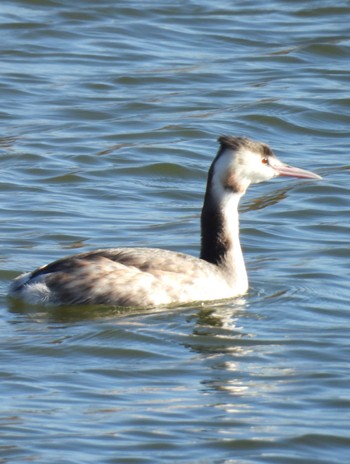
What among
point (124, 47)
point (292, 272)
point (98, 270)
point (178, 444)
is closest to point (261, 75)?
point (124, 47)

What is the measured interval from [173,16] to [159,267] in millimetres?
12231

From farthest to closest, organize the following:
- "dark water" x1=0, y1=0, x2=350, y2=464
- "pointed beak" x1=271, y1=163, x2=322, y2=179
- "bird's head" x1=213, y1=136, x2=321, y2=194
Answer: "pointed beak" x1=271, y1=163, x2=322, y2=179 < "bird's head" x1=213, y1=136, x2=321, y2=194 < "dark water" x1=0, y1=0, x2=350, y2=464

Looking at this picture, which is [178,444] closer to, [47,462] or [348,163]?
[47,462]

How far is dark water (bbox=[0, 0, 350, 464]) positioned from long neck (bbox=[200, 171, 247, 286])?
35 centimetres

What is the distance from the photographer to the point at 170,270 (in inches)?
451

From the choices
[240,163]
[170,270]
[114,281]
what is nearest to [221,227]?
[240,163]

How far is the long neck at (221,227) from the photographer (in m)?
11.9

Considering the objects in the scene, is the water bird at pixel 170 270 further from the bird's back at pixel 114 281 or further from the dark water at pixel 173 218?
the dark water at pixel 173 218

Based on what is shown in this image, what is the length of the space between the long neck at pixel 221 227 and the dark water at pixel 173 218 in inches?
13.8

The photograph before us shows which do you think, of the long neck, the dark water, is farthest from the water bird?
the dark water

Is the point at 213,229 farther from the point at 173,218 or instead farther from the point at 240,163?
the point at 173,218

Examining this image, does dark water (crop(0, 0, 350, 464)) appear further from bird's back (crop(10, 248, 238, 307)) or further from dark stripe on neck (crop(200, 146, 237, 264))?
dark stripe on neck (crop(200, 146, 237, 264))

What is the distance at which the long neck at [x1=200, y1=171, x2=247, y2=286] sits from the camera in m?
11.9

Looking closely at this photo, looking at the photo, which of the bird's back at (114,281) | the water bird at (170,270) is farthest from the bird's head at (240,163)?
the bird's back at (114,281)
